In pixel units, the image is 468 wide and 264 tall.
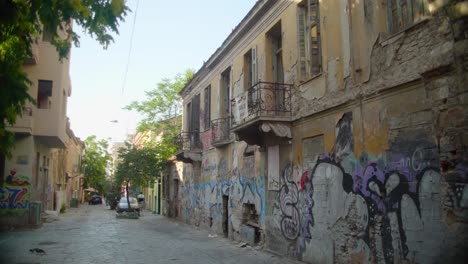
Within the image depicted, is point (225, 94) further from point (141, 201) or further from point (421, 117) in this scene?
point (141, 201)

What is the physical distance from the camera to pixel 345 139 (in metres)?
8.19

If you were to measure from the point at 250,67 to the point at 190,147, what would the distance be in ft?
22.9

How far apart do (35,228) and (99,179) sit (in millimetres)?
46501

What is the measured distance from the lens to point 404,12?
6820 mm

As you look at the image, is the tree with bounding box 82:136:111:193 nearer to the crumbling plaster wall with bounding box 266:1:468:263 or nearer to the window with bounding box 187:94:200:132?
the window with bounding box 187:94:200:132

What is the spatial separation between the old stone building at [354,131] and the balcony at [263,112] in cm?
4

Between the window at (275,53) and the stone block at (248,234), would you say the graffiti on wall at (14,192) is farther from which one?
the window at (275,53)

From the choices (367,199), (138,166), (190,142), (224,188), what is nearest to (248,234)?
(224,188)

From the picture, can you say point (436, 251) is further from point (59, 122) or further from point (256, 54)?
point (59, 122)

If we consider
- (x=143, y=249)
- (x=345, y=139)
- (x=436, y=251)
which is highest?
(x=345, y=139)

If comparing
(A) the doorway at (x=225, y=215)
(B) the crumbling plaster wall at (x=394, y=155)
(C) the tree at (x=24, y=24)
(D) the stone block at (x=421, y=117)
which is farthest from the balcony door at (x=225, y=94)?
(D) the stone block at (x=421, y=117)

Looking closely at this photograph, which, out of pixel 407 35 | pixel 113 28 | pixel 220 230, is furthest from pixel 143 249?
pixel 407 35

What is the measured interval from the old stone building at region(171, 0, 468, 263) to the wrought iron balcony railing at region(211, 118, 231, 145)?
112cm

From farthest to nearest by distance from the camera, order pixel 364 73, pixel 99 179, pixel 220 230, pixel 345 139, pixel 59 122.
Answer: pixel 99 179, pixel 59 122, pixel 220 230, pixel 345 139, pixel 364 73
